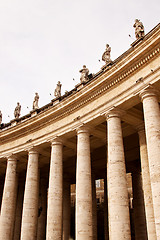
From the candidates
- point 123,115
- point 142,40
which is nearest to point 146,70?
point 142,40

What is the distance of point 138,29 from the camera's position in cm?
2570

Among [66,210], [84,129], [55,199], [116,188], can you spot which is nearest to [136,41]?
[84,129]

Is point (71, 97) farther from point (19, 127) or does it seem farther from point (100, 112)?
point (19, 127)

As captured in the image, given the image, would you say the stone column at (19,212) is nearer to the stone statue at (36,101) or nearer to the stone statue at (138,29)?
the stone statue at (36,101)

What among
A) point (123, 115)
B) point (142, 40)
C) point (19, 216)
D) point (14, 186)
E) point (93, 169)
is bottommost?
point (19, 216)

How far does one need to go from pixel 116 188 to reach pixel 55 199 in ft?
29.3

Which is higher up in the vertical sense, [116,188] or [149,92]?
[149,92]

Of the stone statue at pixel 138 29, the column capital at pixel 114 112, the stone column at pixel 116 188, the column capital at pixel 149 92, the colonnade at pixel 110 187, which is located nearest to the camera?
the colonnade at pixel 110 187

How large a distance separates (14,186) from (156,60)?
2484 centimetres

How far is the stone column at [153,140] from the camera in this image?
18672 millimetres

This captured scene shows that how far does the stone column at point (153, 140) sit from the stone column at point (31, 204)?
17.2 m

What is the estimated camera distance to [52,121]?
32.9 m

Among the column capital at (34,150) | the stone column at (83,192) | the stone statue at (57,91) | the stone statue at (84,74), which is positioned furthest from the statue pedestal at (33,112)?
the stone column at (83,192)

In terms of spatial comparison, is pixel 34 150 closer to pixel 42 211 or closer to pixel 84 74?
pixel 84 74
